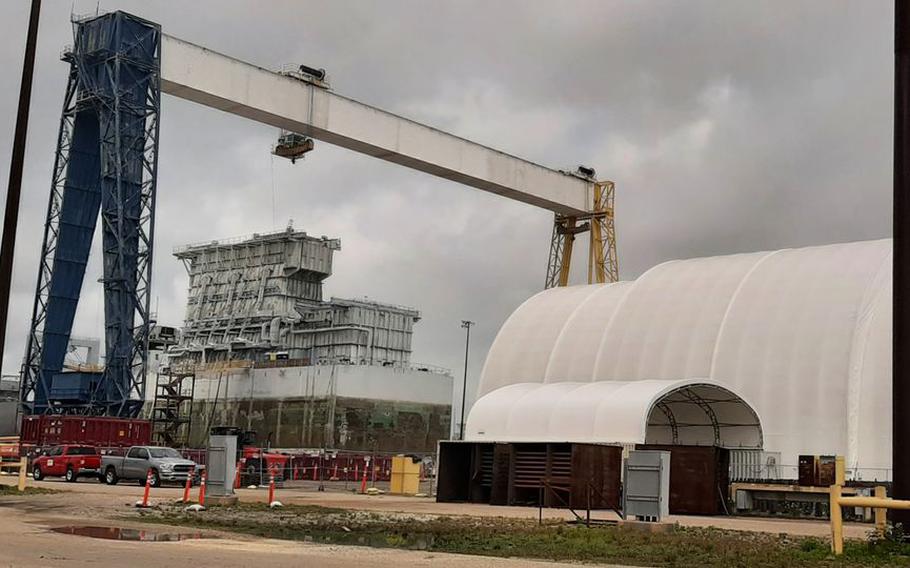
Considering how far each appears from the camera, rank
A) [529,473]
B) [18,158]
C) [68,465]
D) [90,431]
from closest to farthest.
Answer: [18,158], [529,473], [68,465], [90,431]

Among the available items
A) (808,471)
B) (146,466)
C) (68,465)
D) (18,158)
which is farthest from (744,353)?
(18,158)

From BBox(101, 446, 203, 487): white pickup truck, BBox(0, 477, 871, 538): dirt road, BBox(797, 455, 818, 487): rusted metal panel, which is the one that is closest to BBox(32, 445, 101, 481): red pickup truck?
BBox(101, 446, 203, 487): white pickup truck

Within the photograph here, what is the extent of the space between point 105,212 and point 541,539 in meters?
46.1

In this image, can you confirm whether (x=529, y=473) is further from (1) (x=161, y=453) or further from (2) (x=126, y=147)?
(2) (x=126, y=147)

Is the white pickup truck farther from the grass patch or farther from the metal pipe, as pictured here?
the metal pipe

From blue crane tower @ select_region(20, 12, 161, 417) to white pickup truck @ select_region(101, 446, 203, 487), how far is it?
1598cm

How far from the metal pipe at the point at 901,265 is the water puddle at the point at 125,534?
37.6 ft

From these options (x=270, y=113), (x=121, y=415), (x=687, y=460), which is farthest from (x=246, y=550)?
(x=121, y=415)

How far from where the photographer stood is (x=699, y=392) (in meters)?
43.9

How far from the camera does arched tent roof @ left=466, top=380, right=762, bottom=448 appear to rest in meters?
40.4

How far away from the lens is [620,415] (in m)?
40.4

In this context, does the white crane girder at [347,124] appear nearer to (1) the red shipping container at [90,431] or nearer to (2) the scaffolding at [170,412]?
(1) the red shipping container at [90,431]

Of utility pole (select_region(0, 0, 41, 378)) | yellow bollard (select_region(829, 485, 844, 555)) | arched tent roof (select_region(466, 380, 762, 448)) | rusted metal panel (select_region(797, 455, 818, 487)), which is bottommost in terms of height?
yellow bollard (select_region(829, 485, 844, 555))

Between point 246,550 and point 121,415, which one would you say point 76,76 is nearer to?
point 121,415
